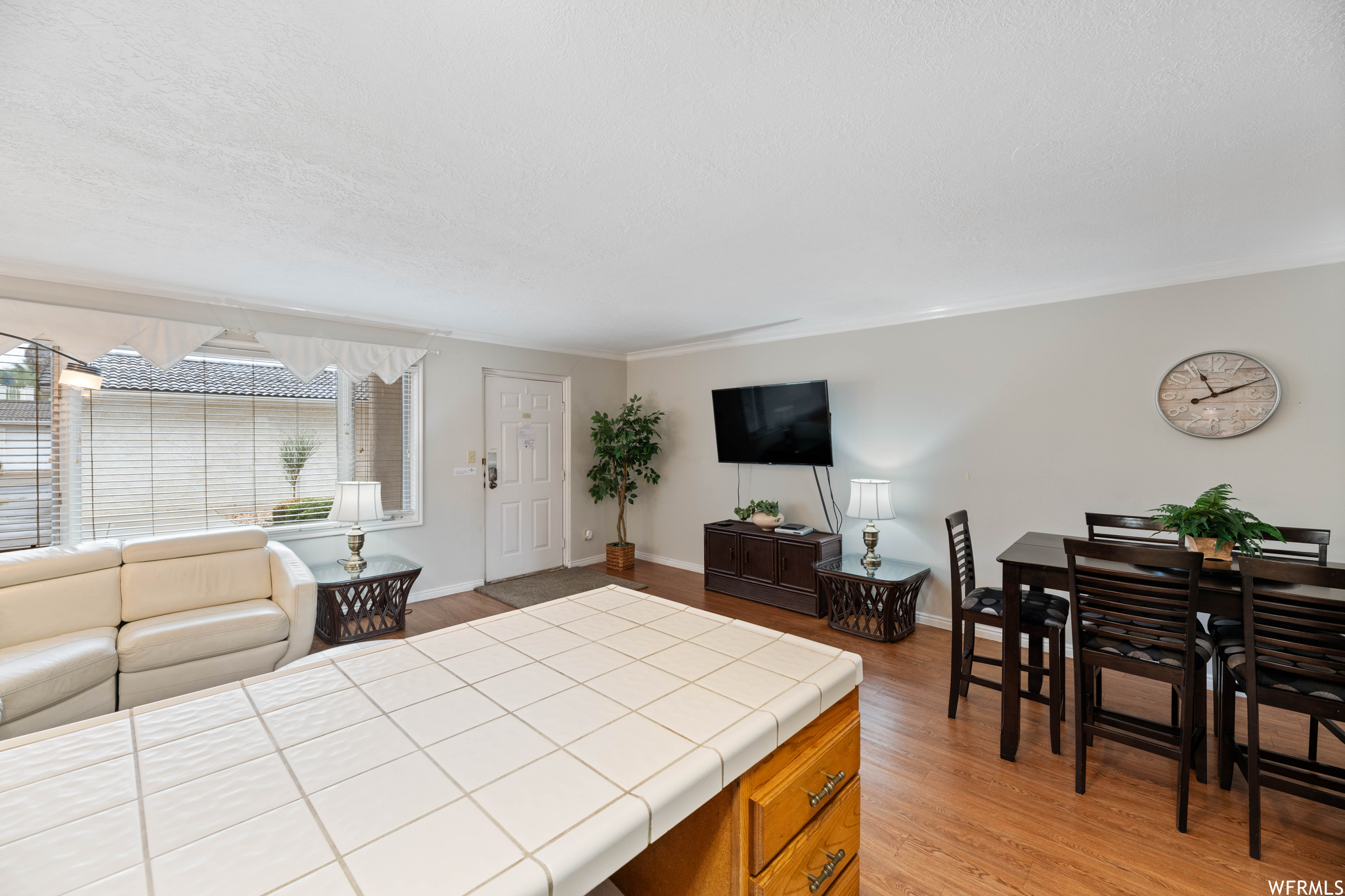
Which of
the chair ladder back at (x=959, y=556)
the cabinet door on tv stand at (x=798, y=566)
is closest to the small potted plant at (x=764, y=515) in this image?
the cabinet door on tv stand at (x=798, y=566)

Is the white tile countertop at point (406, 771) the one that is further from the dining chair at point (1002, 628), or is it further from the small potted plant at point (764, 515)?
the small potted plant at point (764, 515)

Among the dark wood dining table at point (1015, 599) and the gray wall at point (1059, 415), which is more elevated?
the gray wall at point (1059, 415)

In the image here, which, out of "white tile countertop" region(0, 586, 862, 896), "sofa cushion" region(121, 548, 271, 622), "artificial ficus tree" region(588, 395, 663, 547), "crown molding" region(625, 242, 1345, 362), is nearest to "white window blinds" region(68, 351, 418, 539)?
"sofa cushion" region(121, 548, 271, 622)

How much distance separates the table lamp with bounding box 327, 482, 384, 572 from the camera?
374 cm

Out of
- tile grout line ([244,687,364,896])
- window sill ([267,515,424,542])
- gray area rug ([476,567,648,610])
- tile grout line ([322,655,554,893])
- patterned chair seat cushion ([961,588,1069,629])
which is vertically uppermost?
tile grout line ([244,687,364,896])

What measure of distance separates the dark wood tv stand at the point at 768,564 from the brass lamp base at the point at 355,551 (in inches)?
107

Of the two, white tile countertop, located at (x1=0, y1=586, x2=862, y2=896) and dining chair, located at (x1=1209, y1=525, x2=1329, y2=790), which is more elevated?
white tile countertop, located at (x1=0, y1=586, x2=862, y2=896)

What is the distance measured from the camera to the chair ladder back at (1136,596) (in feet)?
6.36

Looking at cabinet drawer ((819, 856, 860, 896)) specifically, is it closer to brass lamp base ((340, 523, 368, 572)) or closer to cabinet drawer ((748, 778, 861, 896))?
cabinet drawer ((748, 778, 861, 896))

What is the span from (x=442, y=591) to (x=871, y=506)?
357 cm

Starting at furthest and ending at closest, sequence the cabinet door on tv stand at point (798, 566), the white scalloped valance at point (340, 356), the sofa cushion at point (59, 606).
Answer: the cabinet door on tv stand at point (798, 566)
the white scalloped valance at point (340, 356)
the sofa cushion at point (59, 606)

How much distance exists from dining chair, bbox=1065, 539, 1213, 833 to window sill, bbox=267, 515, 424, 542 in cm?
440

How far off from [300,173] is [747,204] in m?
1.67

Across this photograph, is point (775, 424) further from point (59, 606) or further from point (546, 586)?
point (59, 606)
